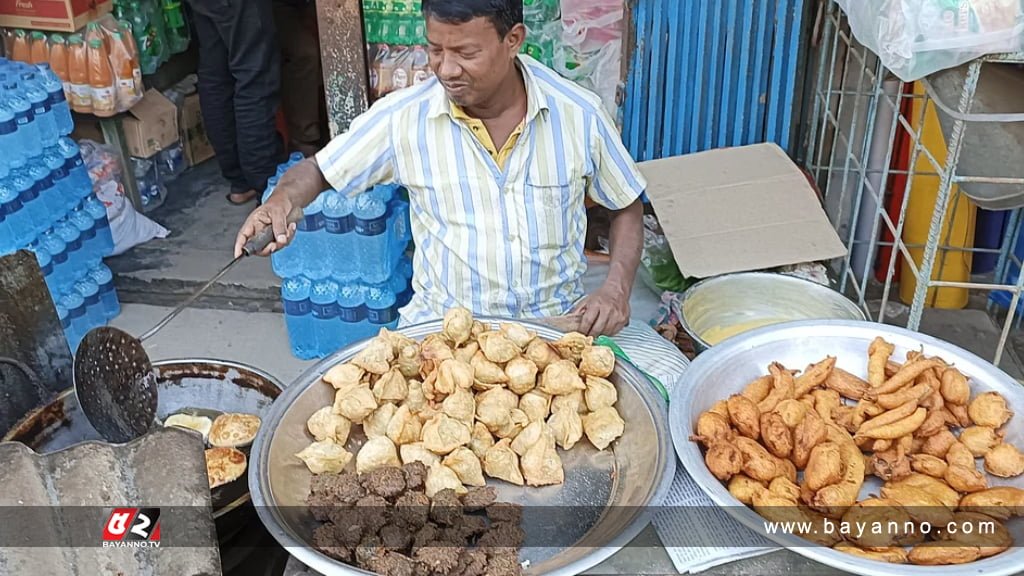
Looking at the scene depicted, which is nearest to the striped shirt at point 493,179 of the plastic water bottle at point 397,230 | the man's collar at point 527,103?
the man's collar at point 527,103

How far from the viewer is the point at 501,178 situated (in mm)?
2131

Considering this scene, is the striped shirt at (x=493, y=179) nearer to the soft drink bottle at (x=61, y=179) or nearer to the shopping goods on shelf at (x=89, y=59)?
the soft drink bottle at (x=61, y=179)

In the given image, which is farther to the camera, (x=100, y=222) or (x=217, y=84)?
(x=217, y=84)

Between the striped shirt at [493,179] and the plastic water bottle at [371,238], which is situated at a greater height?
the striped shirt at [493,179]

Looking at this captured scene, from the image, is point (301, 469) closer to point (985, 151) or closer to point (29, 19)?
point (985, 151)

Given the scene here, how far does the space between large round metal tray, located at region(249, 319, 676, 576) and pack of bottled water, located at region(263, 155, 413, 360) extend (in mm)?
1624

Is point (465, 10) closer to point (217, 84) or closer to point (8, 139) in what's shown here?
point (8, 139)

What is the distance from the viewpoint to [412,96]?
7.02ft

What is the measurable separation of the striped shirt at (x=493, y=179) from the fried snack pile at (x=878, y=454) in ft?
2.45

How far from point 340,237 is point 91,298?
1217mm

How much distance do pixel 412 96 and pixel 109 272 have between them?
227 cm

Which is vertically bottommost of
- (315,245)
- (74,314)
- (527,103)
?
(74,314)

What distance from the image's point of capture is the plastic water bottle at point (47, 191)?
3457 mm

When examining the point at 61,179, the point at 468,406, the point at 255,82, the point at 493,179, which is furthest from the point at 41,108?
the point at 468,406
